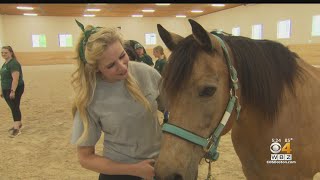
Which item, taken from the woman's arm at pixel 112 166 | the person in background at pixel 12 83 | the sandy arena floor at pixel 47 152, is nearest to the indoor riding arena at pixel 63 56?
the sandy arena floor at pixel 47 152

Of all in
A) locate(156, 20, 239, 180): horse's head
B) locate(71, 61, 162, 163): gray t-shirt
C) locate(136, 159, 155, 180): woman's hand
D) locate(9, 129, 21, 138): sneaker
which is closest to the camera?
locate(156, 20, 239, 180): horse's head

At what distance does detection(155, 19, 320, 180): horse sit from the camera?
1.30 metres

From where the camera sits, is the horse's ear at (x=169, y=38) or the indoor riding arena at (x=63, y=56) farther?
the indoor riding arena at (x=63, y=56)

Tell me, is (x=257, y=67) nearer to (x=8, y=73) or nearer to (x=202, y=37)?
(x=202, y=37)

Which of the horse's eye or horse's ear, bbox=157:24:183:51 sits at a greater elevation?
horse's ear, bbox=157:24:183:51

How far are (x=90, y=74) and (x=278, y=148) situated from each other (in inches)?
40.6

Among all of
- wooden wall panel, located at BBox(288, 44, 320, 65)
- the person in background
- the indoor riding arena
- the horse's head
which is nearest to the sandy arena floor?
the indoor riding arena

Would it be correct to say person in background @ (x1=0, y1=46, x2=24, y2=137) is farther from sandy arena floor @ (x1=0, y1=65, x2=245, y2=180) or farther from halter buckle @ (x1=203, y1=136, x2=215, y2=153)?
halter buckle @ (x1=203, y1=136, x2=215, y2=153)

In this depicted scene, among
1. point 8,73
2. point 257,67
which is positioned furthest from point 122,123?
point 8,73

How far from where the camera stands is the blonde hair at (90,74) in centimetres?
143

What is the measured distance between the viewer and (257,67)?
1485mm

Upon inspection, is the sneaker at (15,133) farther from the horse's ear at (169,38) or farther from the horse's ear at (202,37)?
the horse's ear at (202,37)

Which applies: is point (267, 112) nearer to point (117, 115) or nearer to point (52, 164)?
point (117, 115)

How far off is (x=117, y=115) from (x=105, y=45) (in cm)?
36
